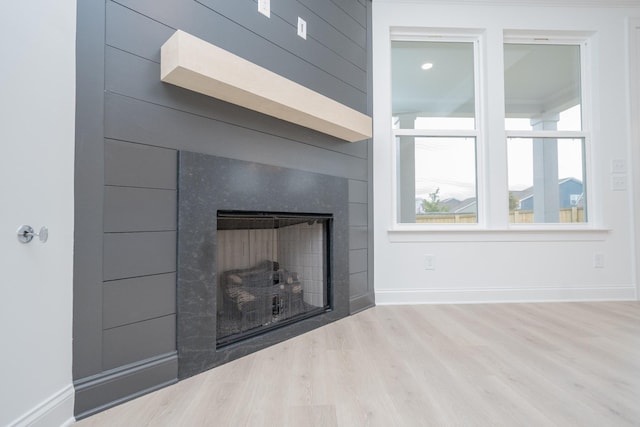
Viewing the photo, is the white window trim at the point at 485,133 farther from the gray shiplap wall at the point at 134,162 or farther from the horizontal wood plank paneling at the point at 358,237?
the gray shiplap wall at the point at 134,162

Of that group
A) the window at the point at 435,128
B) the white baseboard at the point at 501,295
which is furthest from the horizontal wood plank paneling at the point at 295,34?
the white baseboard at the point at 501,295

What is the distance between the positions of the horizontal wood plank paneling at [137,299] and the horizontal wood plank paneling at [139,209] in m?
0.20

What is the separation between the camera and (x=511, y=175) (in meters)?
2.83

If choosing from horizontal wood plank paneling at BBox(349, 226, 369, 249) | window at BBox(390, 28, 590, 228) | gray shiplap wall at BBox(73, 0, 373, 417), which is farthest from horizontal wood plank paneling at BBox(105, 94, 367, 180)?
window at BBox(390, 28, 590, 228)

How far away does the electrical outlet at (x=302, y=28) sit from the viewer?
198cm

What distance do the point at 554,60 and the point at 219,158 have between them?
3.16 metres

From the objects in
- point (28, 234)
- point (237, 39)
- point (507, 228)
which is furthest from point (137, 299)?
point (507, 228)

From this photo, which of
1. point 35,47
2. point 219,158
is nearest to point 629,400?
point 219,158

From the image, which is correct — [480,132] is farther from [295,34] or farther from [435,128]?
[295,34]

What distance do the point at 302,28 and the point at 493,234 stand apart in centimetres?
219

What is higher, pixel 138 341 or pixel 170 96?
pixel 170 96

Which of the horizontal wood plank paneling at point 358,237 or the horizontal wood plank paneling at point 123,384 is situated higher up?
the horizontal wood plank paneling at point 358,237

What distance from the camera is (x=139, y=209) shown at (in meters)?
1.24

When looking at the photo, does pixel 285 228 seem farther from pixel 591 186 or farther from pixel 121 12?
pixel 591 186
